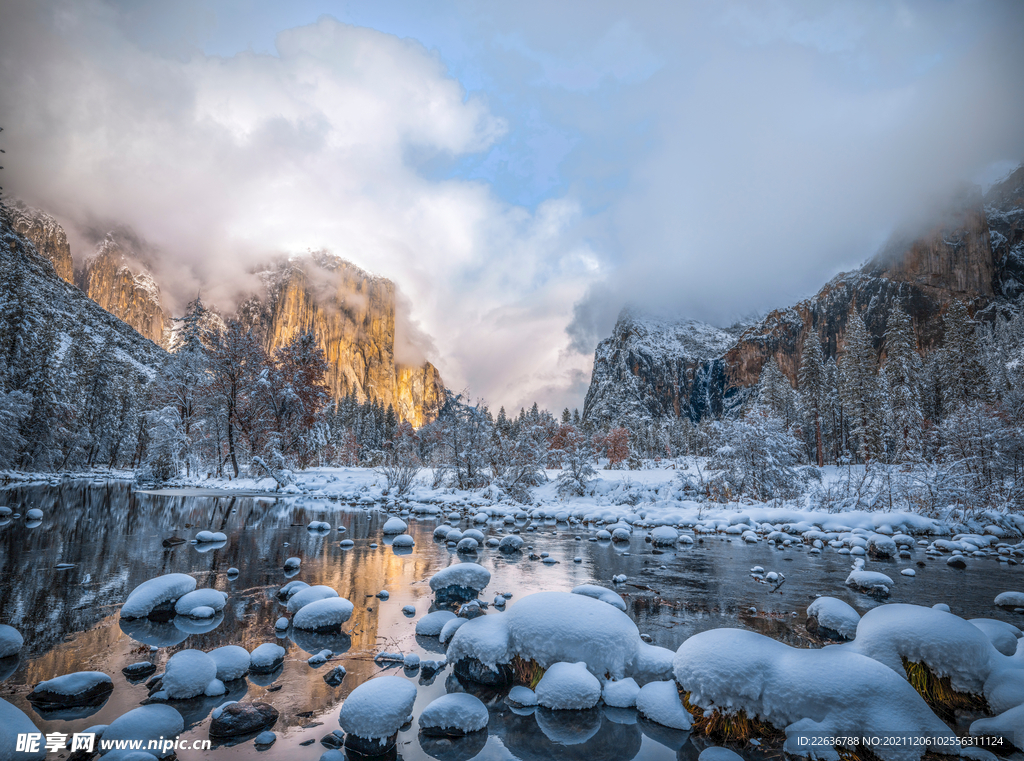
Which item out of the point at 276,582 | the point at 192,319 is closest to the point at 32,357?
the point at 192,319

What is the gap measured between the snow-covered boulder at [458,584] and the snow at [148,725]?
424 centimetres

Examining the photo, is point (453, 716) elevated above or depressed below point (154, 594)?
below

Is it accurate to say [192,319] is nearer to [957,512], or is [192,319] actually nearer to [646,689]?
[646,689]

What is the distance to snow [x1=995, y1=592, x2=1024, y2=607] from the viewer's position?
25.3 ft

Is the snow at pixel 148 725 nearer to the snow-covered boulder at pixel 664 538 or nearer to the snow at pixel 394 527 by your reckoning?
the snow at pixel 394 527

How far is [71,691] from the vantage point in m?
3.98

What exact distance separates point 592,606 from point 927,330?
438 feet

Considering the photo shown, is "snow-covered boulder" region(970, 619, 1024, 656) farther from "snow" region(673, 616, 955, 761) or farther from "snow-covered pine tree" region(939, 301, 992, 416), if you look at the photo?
"snow-covered pine tree" region(939, 301, 992, 416)

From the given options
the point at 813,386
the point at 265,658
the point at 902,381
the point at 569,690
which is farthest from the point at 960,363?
the point at 265,658

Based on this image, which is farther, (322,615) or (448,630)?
(322,615)

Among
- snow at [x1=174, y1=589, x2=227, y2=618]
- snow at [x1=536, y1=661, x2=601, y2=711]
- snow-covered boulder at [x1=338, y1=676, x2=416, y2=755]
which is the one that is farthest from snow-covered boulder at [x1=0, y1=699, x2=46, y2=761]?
snow at [x1=536, y1=661, x2=601, y2=711]

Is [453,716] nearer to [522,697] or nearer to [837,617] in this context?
[522,697]

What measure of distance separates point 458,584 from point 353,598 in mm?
1858

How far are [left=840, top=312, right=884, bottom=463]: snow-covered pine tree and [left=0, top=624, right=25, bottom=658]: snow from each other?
150 feet
